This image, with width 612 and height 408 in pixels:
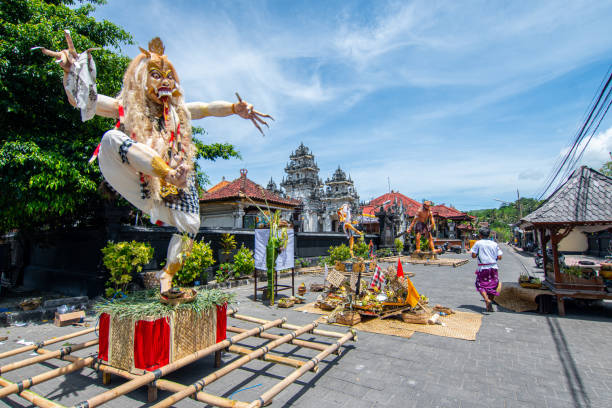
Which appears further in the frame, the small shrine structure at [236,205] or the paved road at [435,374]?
the small shrine structure at [236,205]

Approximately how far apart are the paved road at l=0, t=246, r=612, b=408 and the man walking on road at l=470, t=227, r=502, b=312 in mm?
1383

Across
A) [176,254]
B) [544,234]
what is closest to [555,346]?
[544,234]

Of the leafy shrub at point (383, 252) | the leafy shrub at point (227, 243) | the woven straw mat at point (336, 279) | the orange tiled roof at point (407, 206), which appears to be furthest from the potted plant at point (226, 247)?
the orange tiled roof at point (407, 206)

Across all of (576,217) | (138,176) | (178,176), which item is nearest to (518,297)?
(576,217)

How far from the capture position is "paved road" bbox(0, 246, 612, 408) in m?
3.09

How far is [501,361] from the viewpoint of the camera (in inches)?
160

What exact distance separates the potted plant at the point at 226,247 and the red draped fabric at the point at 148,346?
26.5 feet

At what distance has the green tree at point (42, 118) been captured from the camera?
561 centimetres

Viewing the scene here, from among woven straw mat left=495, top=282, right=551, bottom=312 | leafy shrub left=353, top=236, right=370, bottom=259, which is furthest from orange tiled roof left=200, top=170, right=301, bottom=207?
woven straw mat left=495, top=282, right=551, bottom=312

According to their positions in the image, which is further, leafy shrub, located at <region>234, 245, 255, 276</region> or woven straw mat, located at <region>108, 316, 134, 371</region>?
leafy shrub, located at <region>234, 245, 255, 276</region>

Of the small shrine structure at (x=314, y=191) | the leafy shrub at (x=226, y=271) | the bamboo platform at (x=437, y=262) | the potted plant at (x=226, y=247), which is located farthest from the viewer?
the small shrine structure at (x=314, y=191)

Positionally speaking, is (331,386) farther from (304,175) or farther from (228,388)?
(304,175)

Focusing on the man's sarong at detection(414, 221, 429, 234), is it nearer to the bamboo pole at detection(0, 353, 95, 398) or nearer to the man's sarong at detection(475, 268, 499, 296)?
the man's sarong at detection(475, 268, 499, 296)

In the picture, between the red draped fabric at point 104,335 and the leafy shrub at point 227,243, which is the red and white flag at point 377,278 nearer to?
the red draped fabric at point 104,335
